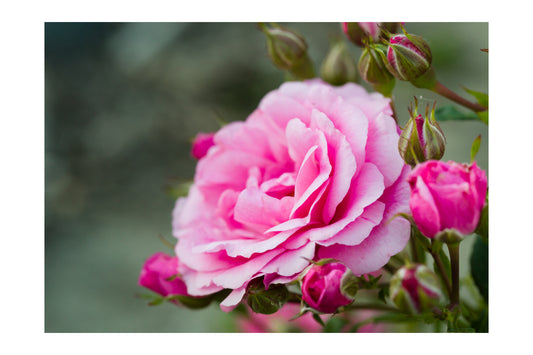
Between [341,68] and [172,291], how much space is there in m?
0.27

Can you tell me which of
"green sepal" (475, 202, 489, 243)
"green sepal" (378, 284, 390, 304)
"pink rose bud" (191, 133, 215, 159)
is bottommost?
"green sepal" (378, 284, 390, 304)

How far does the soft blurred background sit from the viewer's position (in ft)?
3.49

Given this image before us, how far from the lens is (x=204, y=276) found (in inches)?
17.2

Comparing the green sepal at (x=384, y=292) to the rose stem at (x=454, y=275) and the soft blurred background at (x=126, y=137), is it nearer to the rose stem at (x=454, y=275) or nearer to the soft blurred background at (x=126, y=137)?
the rose stem at (x=454, y=275)

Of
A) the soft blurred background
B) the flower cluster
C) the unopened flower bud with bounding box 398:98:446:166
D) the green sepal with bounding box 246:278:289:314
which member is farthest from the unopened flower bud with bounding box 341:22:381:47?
the soft blurred background

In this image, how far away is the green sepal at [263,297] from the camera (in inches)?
15.6

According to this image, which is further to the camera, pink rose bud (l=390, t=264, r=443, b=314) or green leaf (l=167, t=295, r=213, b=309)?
green leaf (l=167, t=295, r=213, b=309)

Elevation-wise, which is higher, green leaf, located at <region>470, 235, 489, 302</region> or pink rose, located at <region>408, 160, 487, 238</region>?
pink rose, located at <region>408, 160, 487, 238</region>

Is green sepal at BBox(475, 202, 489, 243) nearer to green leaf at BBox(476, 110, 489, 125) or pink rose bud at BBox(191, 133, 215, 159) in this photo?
green leaf at BBox(476, 110, 489, 125)

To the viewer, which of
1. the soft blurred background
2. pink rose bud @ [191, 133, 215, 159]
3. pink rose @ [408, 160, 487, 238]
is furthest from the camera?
the soft blurred background

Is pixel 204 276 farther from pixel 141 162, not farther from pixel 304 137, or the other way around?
pixel 141 162

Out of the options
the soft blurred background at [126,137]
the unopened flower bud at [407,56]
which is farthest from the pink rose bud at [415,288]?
the soft blurred background at [126,137]

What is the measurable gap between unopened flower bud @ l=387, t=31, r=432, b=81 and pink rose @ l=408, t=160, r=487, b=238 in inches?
4.5

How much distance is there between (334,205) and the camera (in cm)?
39
